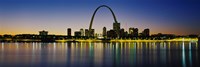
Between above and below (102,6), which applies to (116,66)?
below

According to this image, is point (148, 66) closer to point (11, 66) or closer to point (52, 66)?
point (52, 66)

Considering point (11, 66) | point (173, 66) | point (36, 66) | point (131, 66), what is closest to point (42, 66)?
point (36, 66)

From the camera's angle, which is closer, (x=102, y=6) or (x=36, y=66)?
(x=36, y=66)

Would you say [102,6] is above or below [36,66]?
above

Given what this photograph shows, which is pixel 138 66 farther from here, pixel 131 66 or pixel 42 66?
pixel 42 66

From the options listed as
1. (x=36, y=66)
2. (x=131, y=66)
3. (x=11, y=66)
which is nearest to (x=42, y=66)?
(x=36, y=66)

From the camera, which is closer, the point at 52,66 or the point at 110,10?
the point at 52,66

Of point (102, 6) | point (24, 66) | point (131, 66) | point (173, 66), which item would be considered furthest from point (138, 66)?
point (102, 6)

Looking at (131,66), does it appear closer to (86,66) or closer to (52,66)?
(86,66)
